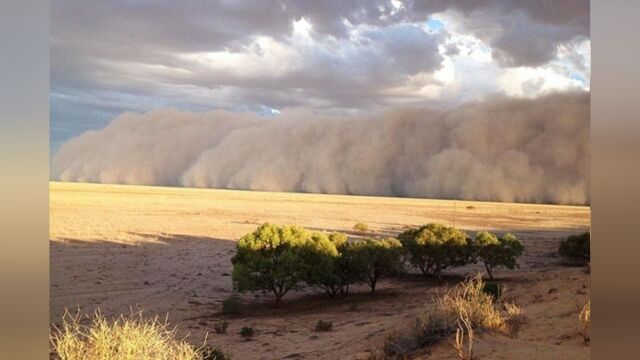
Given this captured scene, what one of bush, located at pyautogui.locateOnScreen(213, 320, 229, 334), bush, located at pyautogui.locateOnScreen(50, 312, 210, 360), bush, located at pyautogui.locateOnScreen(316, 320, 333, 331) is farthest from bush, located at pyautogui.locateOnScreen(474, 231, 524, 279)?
bush, located at pyautogui.locateOnScreen(50, 312, 210, 360)

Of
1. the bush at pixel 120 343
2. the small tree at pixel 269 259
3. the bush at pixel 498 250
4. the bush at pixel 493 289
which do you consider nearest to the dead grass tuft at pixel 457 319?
the bush at pixel 493 289

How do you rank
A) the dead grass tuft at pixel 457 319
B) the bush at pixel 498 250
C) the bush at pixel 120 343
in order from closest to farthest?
the bush at pixel 120 343 → the dead grass tuft at pixel 457 319 → the bush at pixel 498 250

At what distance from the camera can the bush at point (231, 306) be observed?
14.1 ft

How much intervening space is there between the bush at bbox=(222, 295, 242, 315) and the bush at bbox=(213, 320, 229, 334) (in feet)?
0.25

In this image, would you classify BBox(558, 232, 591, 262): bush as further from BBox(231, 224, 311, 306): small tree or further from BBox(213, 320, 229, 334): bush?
BBox(213, 320, 229, 334): bush

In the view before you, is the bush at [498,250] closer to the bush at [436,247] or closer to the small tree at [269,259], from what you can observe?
the bush at [436,247]

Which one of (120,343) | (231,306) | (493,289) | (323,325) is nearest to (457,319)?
(493,289)

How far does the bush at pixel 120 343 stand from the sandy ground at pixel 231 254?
138 millimetres

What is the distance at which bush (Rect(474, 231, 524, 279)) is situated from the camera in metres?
4.30

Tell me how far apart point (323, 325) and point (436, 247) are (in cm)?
99

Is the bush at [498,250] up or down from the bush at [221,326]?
up

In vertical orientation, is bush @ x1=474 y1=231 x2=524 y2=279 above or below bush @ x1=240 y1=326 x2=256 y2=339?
above

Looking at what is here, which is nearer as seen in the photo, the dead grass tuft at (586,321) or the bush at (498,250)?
the dead grass tuft at (586,321)
